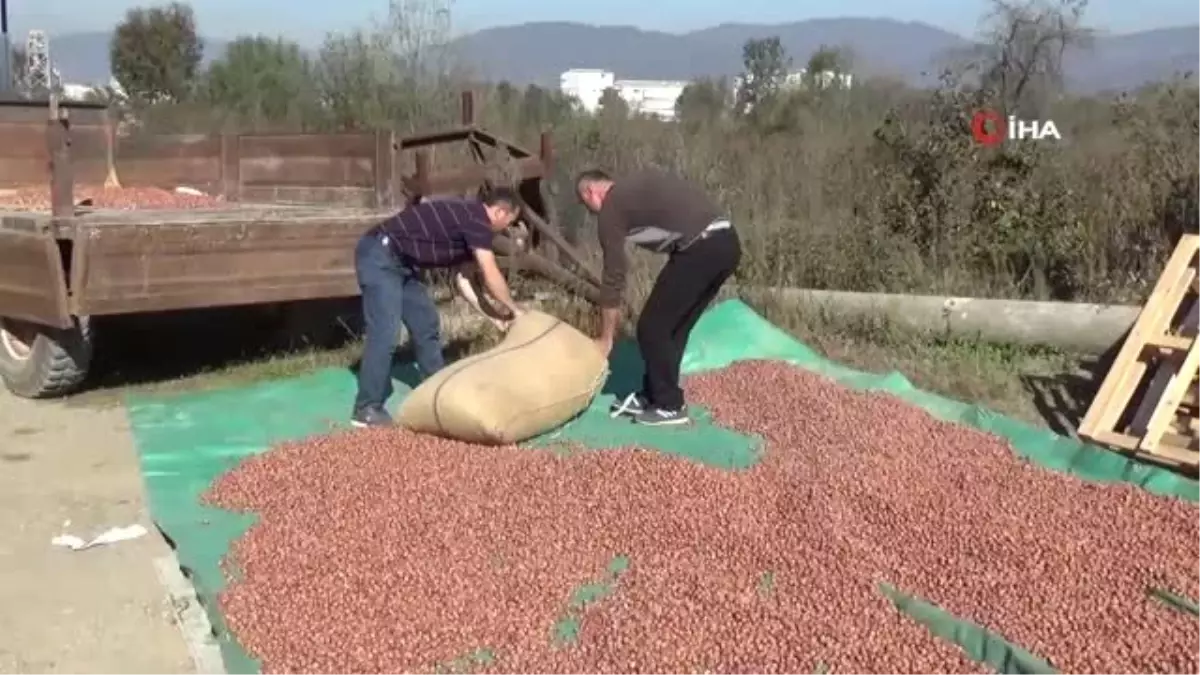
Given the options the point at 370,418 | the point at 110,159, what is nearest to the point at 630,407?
the point at 370,418

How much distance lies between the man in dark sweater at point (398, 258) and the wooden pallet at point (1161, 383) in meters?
2.50

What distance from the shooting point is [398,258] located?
6031 mm

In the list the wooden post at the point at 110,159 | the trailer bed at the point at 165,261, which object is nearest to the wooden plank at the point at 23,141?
the wooden post at the point at 110,159

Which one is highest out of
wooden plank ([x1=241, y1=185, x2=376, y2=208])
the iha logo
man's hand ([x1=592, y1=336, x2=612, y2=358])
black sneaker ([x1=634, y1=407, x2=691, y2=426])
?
the iha logo

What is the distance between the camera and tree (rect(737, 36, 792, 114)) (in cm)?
1902

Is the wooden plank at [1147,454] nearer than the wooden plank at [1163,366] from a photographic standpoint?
Yes

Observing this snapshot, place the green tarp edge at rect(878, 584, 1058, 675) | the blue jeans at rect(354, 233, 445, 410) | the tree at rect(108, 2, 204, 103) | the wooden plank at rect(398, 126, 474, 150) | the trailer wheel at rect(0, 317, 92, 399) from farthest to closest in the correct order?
1. the tree at rect(108, 2, 204, 103)
2. the wooden plank at rect(398, 126, 474, 150)
3. the trailer wheel at rect(0, 317, 92, 399)
4. the blue jeans at rect(354, 233, 445, 410)
5. the green tarp edge at rect(878, 584, 1058, 675)

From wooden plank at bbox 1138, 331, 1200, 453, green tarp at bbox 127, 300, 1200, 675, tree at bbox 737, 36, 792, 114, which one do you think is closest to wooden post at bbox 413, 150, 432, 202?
green tarp at bbox 127, 300, 1200, 675

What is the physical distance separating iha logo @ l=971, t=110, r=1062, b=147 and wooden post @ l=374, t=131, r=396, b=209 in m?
3.82

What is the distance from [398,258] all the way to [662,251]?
1.13 meters

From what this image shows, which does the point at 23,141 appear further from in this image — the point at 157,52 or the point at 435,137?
the point at 157,52

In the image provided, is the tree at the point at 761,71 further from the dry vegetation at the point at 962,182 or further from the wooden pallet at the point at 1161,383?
the wooden pallet at the point at 1161,383

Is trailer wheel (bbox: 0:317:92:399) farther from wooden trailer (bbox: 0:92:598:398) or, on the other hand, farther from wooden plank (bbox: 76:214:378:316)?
wooden plank (bbox: 76:214:378:316)

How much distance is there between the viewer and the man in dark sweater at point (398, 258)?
5.82 meters
